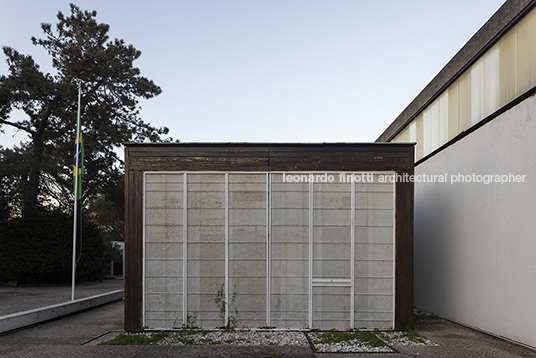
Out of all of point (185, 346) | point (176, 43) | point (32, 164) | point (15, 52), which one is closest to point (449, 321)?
point (185, 346)

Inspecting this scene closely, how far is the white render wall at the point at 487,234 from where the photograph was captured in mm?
5879

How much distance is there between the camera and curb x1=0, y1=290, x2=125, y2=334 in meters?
7.09

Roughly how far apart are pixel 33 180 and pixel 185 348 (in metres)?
14.4

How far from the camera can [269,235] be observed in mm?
6926

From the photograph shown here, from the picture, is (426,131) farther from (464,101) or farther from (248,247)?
(248,247)

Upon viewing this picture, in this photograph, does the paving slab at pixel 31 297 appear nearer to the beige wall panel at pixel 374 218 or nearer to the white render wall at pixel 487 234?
the beige wall panel at pixel 374 218

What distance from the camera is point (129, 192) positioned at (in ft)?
22.7

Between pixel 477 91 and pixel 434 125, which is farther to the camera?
pixel 434 125

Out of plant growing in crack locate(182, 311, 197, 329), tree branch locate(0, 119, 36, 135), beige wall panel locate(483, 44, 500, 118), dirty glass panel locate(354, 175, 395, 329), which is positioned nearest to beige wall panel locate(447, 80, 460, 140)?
beige wall panel locate(483, 44, 500, 118)

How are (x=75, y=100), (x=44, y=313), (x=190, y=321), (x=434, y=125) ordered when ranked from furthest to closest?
(x=75, y=100)
(x=434, y=125)
(x=44, y=313)
(x=190, y=321)

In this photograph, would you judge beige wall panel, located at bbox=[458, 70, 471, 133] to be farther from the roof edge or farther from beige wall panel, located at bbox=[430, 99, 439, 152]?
beige wall panel, located at bbox=[430, 99, 439, 152]

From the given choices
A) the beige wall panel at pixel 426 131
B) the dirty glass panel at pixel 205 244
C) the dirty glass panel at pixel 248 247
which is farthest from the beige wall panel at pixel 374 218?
the beige wall panel at pixel 426 131

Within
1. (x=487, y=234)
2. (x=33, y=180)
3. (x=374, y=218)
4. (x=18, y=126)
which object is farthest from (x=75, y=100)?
(x=487, y=234)

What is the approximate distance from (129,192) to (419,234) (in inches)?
271
